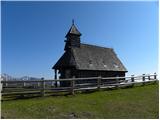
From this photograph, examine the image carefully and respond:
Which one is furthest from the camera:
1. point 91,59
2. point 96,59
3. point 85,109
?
point 96,59

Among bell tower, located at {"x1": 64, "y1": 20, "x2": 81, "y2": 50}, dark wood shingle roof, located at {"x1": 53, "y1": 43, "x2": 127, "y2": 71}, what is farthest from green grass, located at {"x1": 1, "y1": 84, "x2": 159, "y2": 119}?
bell tower, located at {"x1": 64, "y1": 20, "x2": 81, "y2": 50}

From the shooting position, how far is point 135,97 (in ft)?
62.1

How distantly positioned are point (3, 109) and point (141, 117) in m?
6.35

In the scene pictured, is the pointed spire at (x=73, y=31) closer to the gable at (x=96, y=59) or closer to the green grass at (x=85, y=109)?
the gable at (x=96, y=59)

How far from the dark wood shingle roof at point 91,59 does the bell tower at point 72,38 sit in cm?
69

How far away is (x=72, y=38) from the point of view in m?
34.2

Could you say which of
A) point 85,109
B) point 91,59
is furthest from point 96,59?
point 85,109

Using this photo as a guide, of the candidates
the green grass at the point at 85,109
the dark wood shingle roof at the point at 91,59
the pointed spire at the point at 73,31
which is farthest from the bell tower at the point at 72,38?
the green grass at the point at 85,109

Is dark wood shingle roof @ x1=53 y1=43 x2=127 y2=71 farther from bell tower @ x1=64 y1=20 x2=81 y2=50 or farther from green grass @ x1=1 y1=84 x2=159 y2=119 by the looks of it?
green grass @ x1=1 y1=84 x2=159 y2=119

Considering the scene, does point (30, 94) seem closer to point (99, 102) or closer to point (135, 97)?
point (99, 102)

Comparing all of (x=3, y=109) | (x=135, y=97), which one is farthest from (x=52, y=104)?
(x=135, y=97)

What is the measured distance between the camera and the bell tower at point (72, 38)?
33.9 metres

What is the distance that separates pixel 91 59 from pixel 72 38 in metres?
3.36

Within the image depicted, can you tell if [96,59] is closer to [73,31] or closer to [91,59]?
[91,59]
